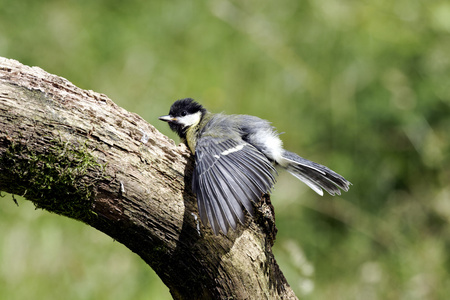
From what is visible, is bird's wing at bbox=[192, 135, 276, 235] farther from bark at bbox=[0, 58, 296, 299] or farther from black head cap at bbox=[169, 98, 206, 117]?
black head cap at bbox=[169, 98, 206, 117]

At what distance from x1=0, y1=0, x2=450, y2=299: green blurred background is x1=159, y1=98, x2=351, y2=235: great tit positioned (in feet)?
3.06

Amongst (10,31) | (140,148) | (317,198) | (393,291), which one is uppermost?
(10,31)

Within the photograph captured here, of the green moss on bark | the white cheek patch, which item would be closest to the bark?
the green moss on bark

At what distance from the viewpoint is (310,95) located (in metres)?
5.00

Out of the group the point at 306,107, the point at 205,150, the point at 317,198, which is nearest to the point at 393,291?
the point at 317,198

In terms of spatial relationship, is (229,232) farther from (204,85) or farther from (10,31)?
(10,31)

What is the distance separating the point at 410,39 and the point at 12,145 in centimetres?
395

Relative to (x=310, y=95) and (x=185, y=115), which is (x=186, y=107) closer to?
(x=185, y=115)

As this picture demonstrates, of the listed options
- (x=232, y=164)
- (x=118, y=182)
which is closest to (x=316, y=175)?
(x=232, y=164)

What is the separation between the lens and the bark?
206 cm

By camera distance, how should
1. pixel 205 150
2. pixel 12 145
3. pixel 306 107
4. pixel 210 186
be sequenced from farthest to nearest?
pixel 306 107 → pixel 205 150 → pixel 210 186 → pixel 12 145

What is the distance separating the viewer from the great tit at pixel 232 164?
2.28 meters

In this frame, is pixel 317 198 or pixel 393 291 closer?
pixel 393 291

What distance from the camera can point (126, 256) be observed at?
149 inches
